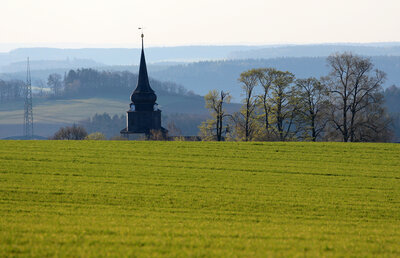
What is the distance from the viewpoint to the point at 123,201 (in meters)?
18.2

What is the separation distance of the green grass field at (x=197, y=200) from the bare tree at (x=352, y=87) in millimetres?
16168

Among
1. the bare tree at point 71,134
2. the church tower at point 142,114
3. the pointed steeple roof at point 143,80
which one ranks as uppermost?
the pointed steeple roof at point 143,80

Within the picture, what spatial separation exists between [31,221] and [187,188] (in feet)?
24.5

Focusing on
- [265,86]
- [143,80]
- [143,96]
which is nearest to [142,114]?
[143,96]

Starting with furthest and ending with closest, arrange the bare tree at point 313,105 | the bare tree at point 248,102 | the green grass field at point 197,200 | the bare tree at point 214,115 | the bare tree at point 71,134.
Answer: the bare tree at point 71,134, the bare tree at point 248,102, the bare tree at point 214,115, the bare tree at point 313,105, the green grass field at point 197,200

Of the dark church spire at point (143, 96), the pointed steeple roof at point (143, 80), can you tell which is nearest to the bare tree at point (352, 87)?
the pointed steeple roof at point (143, 80)

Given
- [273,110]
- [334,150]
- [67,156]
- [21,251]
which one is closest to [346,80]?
[273,110]

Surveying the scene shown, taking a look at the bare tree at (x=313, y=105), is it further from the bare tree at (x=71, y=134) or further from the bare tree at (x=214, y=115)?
the bare tree at (x=71, y=134)

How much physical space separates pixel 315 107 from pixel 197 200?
1388 inches

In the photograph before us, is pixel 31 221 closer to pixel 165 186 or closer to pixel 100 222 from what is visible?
pixel 100 222

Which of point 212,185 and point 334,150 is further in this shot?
point 334,150

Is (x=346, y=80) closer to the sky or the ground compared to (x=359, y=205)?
closer to the sky

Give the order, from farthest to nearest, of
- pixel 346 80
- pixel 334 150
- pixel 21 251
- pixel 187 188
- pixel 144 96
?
pixel 144 96, pixel 346 80, pixel 334 150, pixel 187 188, pixel 21 251

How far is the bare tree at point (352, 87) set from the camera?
4925 cm
